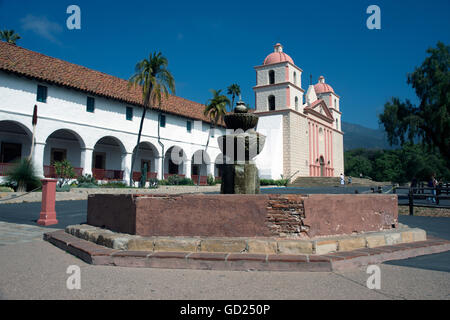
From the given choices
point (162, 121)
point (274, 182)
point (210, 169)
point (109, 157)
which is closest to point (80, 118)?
point (109, 157)

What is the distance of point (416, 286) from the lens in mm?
2951

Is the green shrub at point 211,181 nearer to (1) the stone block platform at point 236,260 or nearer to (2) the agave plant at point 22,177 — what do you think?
(2) the agave plant at point 22,177

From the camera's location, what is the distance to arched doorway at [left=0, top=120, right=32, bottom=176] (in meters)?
16.9

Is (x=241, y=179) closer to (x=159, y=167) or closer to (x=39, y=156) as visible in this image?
(x=39, y=156)

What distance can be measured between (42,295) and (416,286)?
11.4 feet

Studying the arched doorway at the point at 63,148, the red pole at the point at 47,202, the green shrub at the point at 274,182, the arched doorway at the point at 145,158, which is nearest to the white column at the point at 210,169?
the green shrub at the point at 274,182

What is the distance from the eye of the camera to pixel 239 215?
4027 mm

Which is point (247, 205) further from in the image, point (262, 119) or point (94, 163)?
point (262, 119)

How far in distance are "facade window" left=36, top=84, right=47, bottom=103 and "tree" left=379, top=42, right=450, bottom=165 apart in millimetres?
21147

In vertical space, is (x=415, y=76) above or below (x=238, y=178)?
above

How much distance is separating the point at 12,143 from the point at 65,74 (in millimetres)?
4941

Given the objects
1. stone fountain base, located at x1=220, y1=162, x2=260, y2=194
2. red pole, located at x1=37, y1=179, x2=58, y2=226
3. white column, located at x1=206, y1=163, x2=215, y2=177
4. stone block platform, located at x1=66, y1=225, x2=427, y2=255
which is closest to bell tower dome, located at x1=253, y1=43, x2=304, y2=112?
white column, located at x1=206, y1=163, x2=215, y2=177

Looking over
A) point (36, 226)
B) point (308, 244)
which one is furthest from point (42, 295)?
point (36, 226)

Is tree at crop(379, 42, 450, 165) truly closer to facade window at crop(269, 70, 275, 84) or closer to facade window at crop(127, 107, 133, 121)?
facade window at crop(269, 70, 275, 84)
